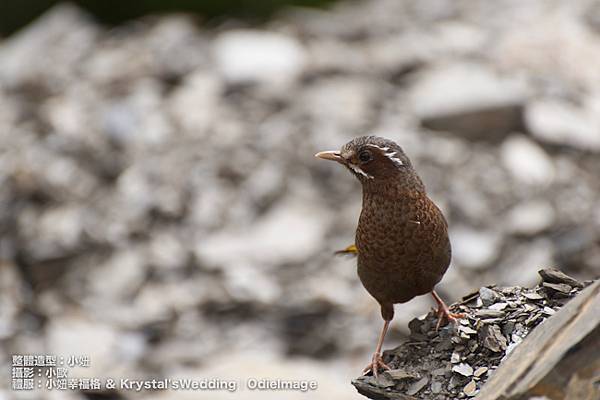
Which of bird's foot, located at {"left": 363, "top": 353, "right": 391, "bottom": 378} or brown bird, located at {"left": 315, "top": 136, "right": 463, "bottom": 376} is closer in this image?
brown bird, located at {"left": 315, "top": 136, "right": 463, "bottom": 376}

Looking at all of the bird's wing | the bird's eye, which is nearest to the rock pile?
the bird's wing

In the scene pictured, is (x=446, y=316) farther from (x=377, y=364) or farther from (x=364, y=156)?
(x=364, y=156)

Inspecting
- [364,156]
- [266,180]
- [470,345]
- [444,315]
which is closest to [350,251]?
[444,315]

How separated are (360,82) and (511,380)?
811 centimetres

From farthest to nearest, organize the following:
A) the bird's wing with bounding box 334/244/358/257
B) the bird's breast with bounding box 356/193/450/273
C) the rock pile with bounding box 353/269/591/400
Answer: the bird's wing with bounding box 334/244/358/257
the bird's breast with bounding box 356/193/450/273
the rock pile with bounding box 353/269/591/400

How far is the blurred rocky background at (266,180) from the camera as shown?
30.1 ft

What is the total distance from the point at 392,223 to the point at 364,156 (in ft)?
1.18

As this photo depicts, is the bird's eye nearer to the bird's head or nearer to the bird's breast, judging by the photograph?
the bird's head

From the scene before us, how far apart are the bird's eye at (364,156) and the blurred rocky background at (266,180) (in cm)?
332

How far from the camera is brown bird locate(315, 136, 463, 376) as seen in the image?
4.80 meters

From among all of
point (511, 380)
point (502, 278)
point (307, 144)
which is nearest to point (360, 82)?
point (307, 144)

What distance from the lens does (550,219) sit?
9781 mm

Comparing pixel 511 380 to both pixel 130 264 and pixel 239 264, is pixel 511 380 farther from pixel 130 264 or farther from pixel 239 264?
pixel 130 264

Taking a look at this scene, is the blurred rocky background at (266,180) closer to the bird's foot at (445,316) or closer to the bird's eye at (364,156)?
the bird's foot at (445,316)
